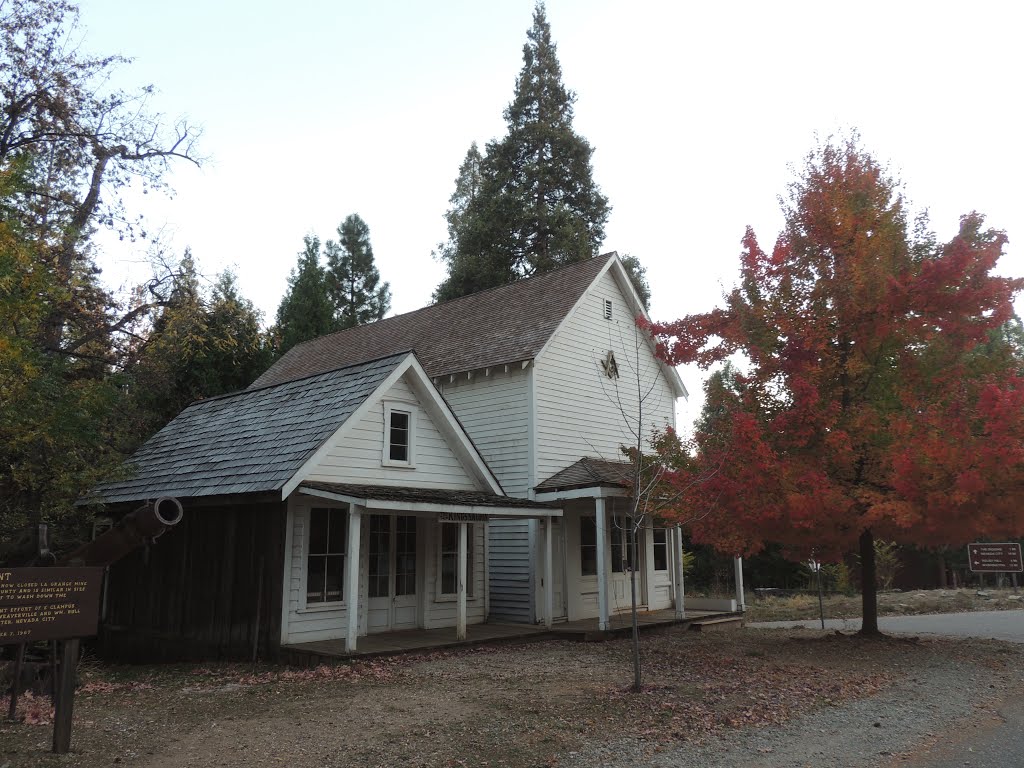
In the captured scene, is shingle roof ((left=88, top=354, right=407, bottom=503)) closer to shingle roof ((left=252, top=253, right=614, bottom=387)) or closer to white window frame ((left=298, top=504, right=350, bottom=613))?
white window frame ((left=298, top=504, right=350, bottom=613))

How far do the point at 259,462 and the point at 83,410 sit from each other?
3.15 m

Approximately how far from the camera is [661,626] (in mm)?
16609

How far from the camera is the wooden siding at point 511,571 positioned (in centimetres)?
1725

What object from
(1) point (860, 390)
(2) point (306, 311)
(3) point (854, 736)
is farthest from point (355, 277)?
(3) point (854, 736)

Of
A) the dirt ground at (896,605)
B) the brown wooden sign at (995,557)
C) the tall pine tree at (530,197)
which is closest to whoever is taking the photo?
the brown wooden sign at (995,557)

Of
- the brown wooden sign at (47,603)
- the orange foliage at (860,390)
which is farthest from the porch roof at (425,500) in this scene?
the brown wooden sign at (47,603)

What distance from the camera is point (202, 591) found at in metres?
13.9

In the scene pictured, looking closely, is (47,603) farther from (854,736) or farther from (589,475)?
(589,475)

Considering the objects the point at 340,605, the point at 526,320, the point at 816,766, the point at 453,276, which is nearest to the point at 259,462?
the point at 340,605

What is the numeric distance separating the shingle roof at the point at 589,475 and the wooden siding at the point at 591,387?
34 cm

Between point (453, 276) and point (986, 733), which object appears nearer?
point (986, 733)

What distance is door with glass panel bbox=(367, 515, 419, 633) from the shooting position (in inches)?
572

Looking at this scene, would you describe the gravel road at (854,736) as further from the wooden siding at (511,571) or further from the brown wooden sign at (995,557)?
the brown wooden sign at (995,557)

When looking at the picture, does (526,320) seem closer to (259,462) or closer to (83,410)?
(259,462)
